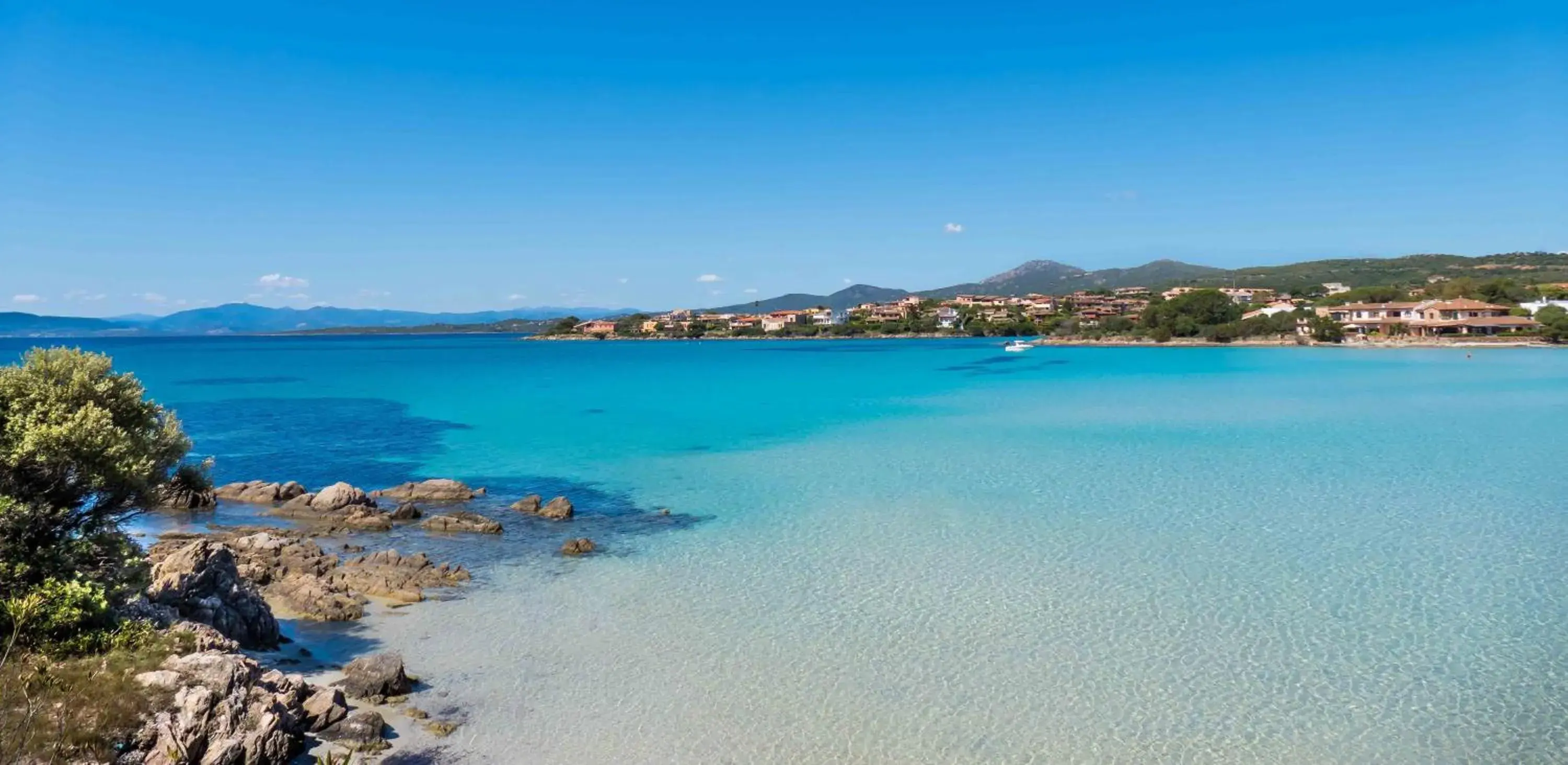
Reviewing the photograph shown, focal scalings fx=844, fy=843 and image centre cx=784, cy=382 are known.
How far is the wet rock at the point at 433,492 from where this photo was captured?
21344 mm

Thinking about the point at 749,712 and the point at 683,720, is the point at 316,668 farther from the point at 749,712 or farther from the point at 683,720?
the point at 749,712

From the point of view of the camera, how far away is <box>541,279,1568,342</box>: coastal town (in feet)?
300

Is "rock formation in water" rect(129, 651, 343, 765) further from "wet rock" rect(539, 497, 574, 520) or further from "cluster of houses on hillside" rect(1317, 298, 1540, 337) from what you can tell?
"cluster of houses on hillside" rect(1317, 298, 1540, 337)

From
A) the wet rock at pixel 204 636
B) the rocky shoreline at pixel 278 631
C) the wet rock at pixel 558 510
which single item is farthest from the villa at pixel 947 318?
the wet rock at pixel 204 636

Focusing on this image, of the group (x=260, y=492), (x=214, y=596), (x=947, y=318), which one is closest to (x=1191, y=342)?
(x=947, y=318)

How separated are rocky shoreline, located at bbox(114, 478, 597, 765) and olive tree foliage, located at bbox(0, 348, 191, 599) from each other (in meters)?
0.86

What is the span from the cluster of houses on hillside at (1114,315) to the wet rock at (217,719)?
111 m

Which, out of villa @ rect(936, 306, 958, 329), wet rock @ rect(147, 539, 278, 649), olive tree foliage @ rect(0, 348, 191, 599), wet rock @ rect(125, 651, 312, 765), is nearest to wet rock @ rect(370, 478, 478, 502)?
wet rock @ rect(147, 539, 278, 649)

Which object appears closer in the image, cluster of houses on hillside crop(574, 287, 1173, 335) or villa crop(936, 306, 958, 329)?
cluster of houses on hillside crop(574, 287, 1173, 335)

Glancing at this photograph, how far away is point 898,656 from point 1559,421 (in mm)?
34746

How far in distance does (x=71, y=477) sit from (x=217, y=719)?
429 cm

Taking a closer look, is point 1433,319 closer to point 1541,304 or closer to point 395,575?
point 1541,304

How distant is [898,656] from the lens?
1106 centimetres

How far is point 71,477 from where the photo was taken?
995 centimetres
